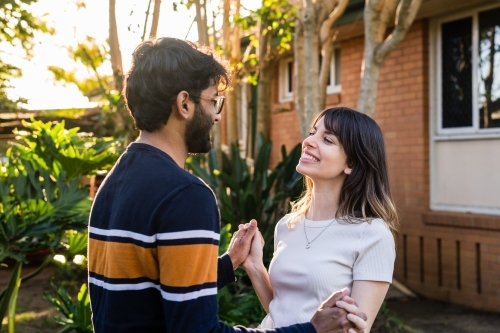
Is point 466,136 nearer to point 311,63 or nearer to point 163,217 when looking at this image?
point 311,63

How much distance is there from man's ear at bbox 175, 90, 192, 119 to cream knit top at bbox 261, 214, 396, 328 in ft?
3.08

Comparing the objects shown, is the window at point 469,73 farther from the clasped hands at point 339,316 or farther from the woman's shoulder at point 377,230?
the clasped hands at point 339,316

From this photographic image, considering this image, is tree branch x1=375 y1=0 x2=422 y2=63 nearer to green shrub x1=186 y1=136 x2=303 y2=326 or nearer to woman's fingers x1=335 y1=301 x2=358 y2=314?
green shrub x1=186 y1=136 x2=303 y2=326

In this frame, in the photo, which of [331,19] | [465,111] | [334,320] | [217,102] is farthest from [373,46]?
[334,320]

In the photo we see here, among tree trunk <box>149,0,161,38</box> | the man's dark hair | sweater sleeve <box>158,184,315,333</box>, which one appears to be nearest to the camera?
sweater sleeve <box>158,184,315,333</box>

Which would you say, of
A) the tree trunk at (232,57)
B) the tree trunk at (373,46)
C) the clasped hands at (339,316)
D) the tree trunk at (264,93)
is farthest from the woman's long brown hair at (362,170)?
the tree trunk at (264,93)

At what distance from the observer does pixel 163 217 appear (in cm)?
225

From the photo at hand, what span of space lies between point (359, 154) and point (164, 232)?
1.23 m

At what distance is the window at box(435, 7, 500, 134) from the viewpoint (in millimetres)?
9719

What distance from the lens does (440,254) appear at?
1024 centimetres

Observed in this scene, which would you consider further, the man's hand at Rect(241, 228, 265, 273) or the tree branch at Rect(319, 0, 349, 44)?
the tree branch at Rect(319, 0, 349, 44)

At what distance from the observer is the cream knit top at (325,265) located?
298 centimetres

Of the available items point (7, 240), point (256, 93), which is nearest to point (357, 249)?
point (7, 240)

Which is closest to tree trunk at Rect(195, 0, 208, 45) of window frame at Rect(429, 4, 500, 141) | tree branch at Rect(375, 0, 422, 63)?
tree branch at Rect(375, 0, 422, 63)
